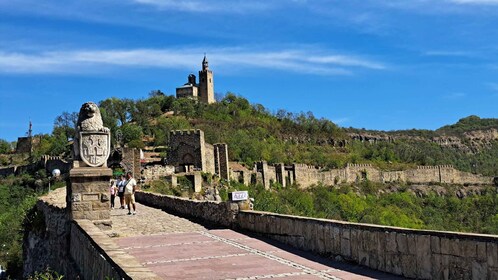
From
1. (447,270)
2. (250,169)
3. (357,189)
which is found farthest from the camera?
(357,189)

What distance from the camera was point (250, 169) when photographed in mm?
59781

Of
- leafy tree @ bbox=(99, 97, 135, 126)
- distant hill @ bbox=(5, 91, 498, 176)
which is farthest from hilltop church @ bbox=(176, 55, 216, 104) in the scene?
leafy tree @ bbox=(99, 97, 135, 126)

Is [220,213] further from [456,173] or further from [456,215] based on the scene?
[456,173]

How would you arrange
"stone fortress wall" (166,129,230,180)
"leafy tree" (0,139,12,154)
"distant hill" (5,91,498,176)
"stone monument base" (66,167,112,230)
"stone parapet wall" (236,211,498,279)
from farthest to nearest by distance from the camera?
"leafy tree" (0,139,12,154) → "distant hill" (5,91,498,176) → "stone fortress wall" (166,129,230,180) → "stone monument base" (66,167,112,230) → "stone parapet wall" (236,211,498,279)

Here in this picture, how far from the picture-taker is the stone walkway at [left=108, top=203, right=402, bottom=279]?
26.1 feet

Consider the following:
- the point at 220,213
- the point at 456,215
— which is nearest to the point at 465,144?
the point at 456,215

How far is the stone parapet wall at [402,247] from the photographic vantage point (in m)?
6.58

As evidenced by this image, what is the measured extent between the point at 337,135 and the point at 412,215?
5346 centimetres

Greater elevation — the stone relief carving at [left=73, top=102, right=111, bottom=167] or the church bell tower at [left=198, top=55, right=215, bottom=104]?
the church bell tower at [left=198, top=55, right=215, bottom=104]

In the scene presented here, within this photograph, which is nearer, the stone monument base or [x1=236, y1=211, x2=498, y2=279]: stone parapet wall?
[x1=236, y1=211, x2=498, y2=279]: stone parapet wall

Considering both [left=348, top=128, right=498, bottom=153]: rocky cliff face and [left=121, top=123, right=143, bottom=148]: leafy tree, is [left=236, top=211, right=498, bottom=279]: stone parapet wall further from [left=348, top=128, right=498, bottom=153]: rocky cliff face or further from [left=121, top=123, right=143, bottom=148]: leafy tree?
[left=348, top=128, right=498, bottom=153]: rocky cliff face

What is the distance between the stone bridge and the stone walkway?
0.04 feet

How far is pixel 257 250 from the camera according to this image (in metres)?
10.1

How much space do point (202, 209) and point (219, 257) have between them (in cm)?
645
